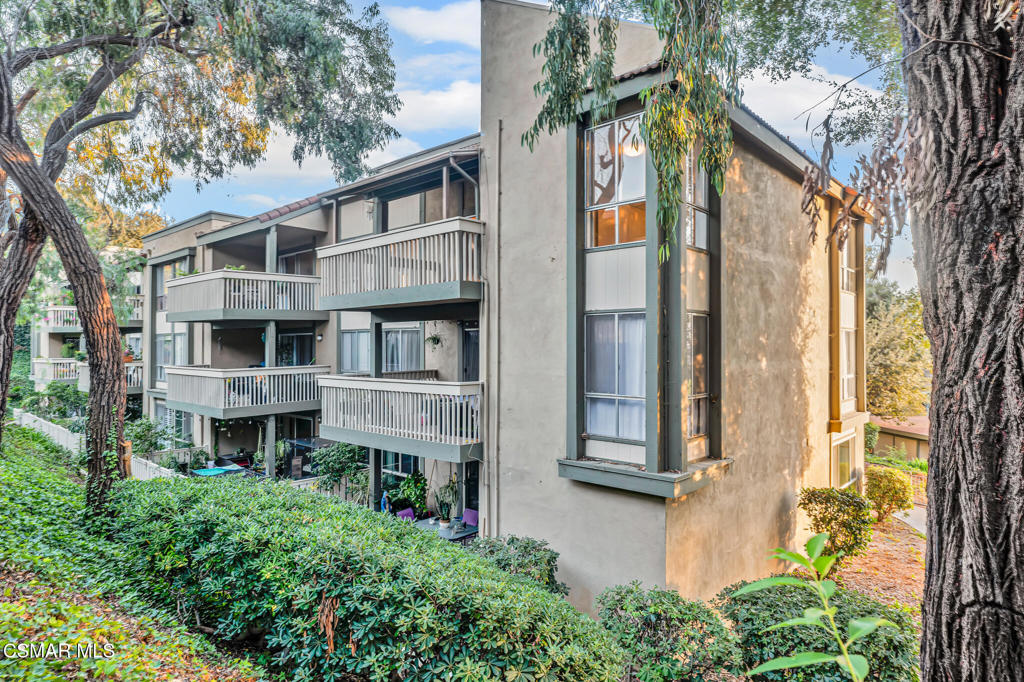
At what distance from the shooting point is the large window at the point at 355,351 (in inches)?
587

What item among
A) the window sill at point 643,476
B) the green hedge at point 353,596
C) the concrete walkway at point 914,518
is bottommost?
the concrete walkway at point 914,518

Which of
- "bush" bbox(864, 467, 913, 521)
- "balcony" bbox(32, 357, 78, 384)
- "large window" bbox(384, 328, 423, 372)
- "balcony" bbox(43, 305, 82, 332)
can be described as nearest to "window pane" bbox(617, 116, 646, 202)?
"large window" bbox(384, 328, 423, 372)

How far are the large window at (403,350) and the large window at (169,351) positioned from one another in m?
9.98

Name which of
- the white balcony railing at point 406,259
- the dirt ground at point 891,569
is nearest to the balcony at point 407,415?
the white balcony railing at point 406,259

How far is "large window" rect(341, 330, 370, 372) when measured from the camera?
14898 millimetres

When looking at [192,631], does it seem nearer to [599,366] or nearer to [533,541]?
[533,541]

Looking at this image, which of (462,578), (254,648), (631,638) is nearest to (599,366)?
(631,638)

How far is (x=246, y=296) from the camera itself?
1470cm

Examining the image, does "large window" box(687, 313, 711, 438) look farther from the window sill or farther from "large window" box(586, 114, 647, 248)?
"large window" box(586, 114, 647, 248)

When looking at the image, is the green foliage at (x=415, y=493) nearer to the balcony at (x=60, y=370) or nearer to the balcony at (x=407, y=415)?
the balcony at (x=407, y=415)

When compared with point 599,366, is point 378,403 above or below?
below

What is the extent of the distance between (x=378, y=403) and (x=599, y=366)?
5.08m

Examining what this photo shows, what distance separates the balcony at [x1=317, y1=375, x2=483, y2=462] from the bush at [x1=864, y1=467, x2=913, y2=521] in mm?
11725

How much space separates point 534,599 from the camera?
15.5 ft
